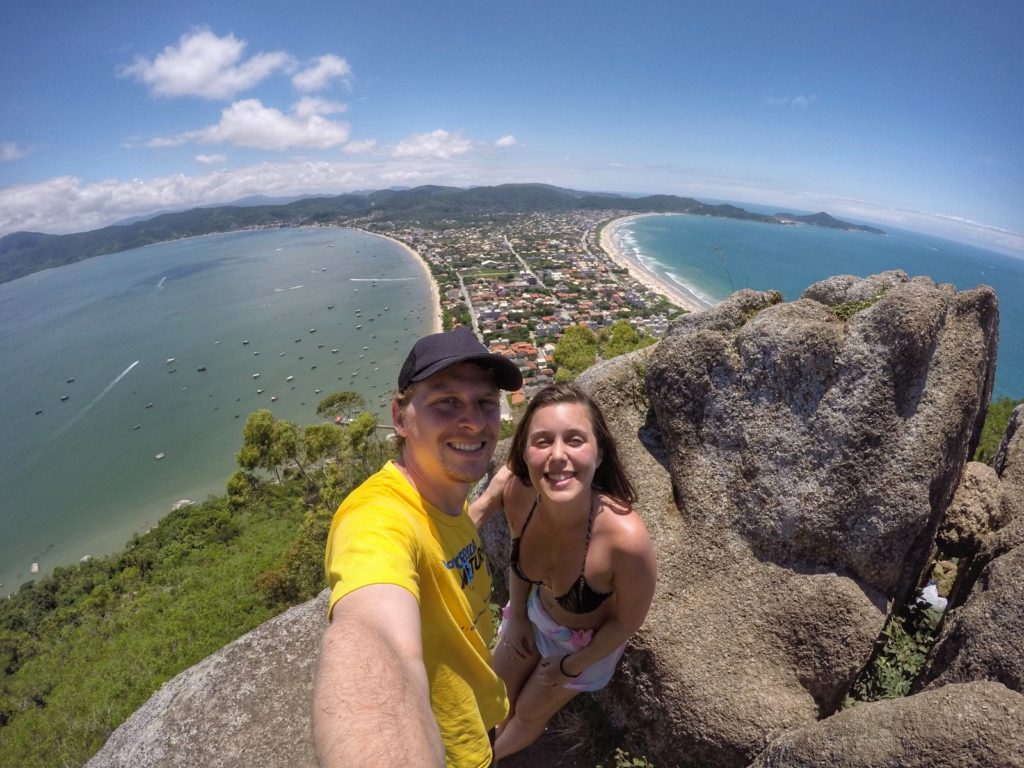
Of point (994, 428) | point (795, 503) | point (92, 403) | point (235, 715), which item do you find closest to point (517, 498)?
point (795, 503)

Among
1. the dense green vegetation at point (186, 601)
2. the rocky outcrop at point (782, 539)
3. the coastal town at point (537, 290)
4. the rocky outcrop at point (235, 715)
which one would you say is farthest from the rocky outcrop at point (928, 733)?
the coastal town at point (537, 290)

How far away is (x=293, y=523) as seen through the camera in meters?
29.4

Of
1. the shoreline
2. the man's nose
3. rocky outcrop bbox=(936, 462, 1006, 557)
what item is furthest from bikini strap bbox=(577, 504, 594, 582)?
the shoreline

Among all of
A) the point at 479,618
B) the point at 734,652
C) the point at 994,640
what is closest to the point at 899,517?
the point at 994,640

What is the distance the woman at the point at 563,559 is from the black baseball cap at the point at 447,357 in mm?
678

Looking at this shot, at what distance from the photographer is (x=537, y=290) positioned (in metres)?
82.4

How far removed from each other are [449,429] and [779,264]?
117118 millimetres

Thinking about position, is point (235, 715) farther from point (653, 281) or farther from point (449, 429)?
point (653, 281)

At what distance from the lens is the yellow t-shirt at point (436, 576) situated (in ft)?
7.83

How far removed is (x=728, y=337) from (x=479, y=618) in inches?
174

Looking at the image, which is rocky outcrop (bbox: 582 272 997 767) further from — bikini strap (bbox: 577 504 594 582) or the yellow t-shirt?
the yellow t-shirt

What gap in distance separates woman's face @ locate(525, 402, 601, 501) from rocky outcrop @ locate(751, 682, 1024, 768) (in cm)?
258

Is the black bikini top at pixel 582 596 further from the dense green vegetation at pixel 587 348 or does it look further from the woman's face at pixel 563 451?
the dense green vegetation at pixel 587 348

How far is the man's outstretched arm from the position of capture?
5.60 ft
